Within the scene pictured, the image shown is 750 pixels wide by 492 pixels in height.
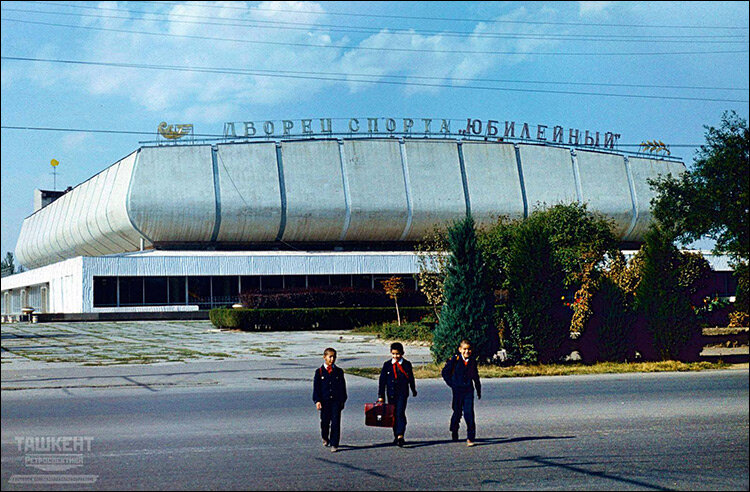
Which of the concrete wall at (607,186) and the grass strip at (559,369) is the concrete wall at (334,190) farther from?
the grass strip at (559,369)

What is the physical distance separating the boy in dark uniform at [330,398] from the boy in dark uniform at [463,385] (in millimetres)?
1625

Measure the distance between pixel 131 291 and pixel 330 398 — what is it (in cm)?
5380

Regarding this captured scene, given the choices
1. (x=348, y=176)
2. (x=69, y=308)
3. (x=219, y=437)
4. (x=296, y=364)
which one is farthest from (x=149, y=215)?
(x=219, y=437)

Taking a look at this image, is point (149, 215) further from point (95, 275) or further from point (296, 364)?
point (296, 364)

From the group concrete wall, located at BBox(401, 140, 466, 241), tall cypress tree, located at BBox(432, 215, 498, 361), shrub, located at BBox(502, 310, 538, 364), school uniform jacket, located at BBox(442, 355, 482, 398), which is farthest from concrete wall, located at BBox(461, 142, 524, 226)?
school uniform jacket, located at BBox(442, 355, 482, 398)

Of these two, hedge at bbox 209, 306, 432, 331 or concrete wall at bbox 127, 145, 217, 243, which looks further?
concrete wall at bbox 127, 145, 217, 243

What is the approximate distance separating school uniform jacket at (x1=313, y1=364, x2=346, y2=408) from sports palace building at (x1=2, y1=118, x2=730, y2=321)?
49.0 m

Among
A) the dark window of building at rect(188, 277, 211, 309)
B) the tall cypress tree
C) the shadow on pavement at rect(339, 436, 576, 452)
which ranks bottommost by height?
the shadow on pavement at rect(339, 436, 576, 452)

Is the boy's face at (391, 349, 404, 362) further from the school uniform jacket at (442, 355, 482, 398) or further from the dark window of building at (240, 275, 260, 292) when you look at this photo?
the dark window of building at (240, 275, 260, 292)

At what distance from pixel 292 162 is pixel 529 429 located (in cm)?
5911

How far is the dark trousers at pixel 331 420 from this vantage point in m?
10.6

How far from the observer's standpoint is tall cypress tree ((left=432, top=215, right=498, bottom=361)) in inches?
917

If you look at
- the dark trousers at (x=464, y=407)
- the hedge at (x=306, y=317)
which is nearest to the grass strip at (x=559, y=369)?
the dark trousers at (x=464, y=407)

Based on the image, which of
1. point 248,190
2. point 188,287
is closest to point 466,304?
point 188,287
